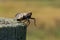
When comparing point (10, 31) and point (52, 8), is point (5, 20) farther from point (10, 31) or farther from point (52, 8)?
point (52, 8)

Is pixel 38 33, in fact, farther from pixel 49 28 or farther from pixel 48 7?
pixel 48 7

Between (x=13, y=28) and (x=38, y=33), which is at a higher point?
(x=13, y=28)

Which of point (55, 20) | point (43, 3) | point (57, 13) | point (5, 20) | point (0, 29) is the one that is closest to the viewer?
point (0, 29)

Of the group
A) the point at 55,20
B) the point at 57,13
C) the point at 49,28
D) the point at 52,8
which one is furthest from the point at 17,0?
the point at 49,28

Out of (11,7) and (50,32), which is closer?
(50,32)

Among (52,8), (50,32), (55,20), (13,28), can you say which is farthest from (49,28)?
(13,28)

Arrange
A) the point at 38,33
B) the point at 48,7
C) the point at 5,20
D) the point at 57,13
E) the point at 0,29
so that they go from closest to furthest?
the point at 0,29, the point at 5,20, the point at 38,33, the point at 57,13, the point at 48,7
